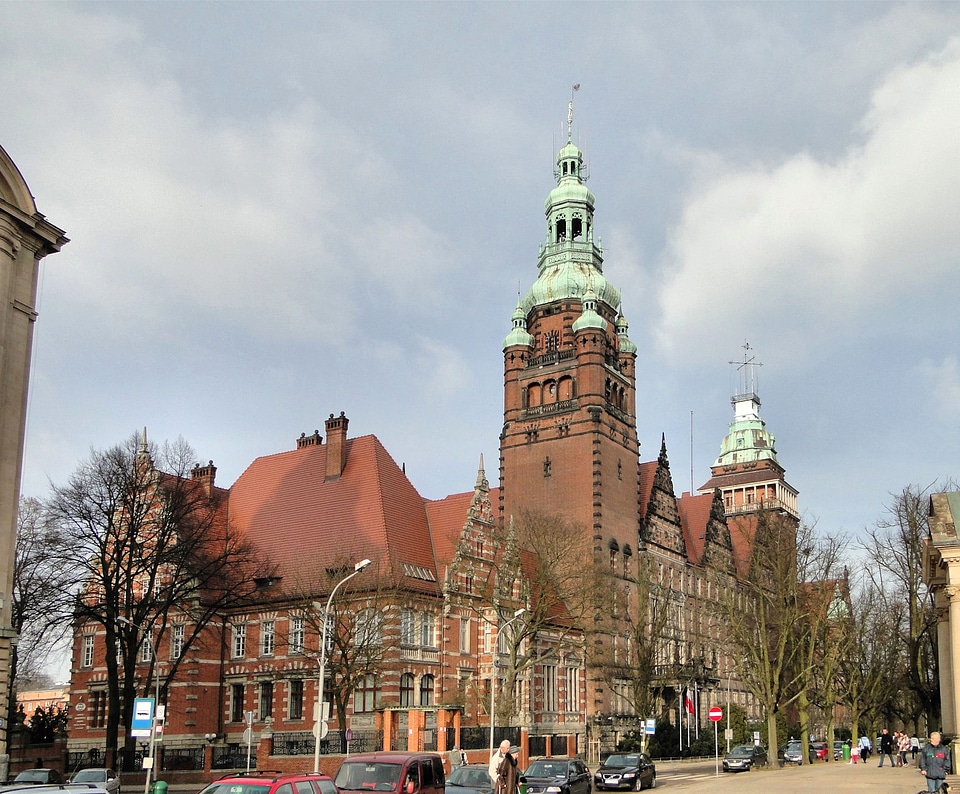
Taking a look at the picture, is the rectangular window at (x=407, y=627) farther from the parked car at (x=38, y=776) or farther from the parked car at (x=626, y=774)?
the parked car at (x=38, y=776)

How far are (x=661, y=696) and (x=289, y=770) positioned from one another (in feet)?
154

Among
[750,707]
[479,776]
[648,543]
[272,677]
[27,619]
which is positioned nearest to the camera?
[479,776]

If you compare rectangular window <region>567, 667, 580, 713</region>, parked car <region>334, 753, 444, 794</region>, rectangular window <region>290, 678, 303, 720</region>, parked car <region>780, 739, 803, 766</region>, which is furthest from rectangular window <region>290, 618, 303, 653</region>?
parked car <region>780, 739, 803, 766</region>

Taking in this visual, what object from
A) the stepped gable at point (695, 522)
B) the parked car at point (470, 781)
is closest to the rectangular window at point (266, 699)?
the parked car at point (470, 781)

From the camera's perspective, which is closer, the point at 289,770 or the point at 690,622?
the point at 289,770

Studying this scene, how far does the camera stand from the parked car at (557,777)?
114 feet

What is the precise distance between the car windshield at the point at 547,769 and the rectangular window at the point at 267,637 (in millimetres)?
26403

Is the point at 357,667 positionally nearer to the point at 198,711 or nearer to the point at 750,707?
the point at 198,711

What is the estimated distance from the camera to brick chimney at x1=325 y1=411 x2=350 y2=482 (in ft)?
209

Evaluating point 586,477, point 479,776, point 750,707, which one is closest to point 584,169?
point 586,477

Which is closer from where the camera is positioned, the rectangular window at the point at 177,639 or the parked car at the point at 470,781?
the parked car at the point at 470,781

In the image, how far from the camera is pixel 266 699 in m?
58.8

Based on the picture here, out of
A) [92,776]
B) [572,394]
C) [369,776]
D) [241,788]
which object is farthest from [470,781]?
[572,394]

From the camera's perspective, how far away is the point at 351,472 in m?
63.0
